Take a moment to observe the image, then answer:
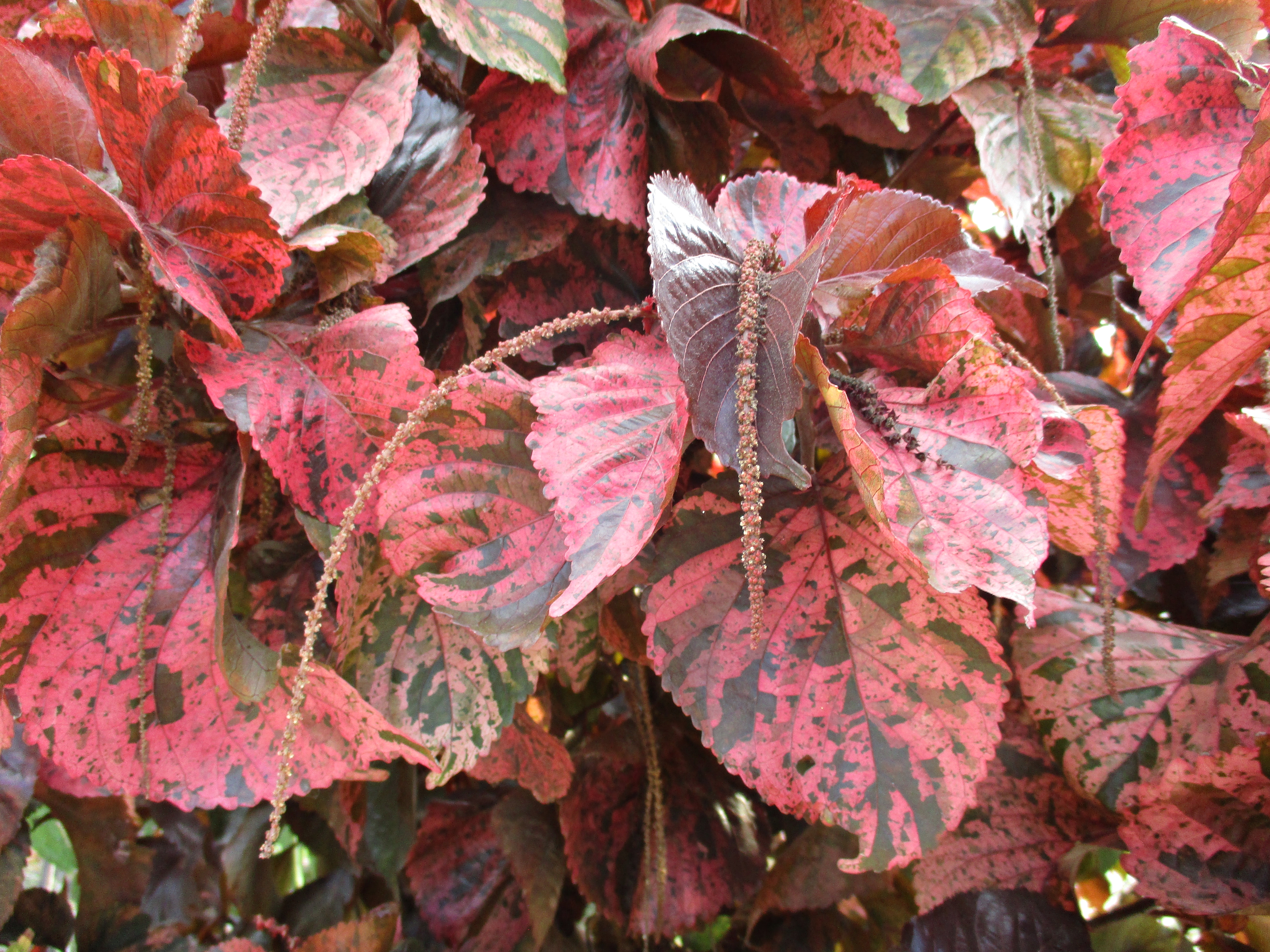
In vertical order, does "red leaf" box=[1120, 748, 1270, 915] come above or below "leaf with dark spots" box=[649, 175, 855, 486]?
below

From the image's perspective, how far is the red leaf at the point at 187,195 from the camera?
0.33 metres

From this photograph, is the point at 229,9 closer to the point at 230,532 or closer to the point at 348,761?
the point at 230,532

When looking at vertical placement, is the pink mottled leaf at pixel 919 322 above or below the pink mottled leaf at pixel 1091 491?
above

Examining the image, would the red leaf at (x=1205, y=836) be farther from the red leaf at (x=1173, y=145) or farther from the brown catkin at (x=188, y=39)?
the brown catkin at (x=188, y=39)

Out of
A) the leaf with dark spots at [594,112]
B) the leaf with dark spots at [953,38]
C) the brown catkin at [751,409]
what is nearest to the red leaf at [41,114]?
the leaf with dark spots at [594,112]

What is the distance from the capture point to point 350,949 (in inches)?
22.8

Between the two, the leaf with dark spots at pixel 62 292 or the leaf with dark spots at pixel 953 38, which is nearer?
the leaf with dark spots at pixel 62 292

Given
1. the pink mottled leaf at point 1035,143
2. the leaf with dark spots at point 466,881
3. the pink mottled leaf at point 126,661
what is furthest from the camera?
the leaf with dark spots at point 466,881

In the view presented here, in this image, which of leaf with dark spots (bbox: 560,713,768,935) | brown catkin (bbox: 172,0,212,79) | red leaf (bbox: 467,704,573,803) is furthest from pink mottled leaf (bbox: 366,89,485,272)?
leaf with dark spots (bbox: 560,713,768,935)

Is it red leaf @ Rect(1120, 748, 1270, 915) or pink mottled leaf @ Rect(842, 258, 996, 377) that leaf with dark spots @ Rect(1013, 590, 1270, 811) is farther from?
pink mottled leaf @ Rect(842, 258, 996, 377)

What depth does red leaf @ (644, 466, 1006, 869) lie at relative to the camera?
35cm

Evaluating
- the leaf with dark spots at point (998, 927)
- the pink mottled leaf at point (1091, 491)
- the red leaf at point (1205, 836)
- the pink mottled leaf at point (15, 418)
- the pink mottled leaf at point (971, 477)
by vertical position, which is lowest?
the leaf with dark spots at point (998, 927)

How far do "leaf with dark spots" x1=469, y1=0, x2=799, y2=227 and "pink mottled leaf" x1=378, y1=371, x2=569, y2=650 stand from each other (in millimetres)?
160

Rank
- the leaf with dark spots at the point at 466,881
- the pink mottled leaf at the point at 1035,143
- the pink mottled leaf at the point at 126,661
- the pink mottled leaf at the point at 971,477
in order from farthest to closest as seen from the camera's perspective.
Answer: the leaf with dark spots at the point at 466,881 → the pink mottled leaf at the point at 1035,143 → the pink mottled leaf at the point at 126,661 → the pink mottled leaf at the point at 971,477
